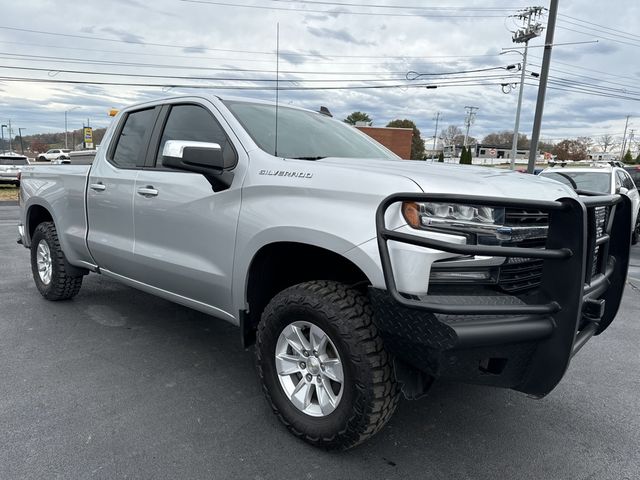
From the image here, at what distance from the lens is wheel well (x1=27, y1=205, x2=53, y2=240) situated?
5289 millimetres

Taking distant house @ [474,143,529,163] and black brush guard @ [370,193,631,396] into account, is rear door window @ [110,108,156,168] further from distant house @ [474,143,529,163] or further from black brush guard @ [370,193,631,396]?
distant house @ [474,143,529,163]

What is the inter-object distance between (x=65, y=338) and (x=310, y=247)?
264 centimetres

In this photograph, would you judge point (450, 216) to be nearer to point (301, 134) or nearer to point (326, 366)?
point (326, 366)

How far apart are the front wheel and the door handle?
1347 mm

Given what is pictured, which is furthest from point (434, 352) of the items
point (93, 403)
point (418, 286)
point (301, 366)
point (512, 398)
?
point (93, 403)

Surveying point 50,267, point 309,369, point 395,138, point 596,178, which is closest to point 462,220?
point 309,369

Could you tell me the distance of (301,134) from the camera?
342 centimetres

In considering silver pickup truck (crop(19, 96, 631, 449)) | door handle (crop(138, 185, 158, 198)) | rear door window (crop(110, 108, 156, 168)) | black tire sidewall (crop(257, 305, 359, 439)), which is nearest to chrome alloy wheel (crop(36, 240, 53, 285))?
rear door window (crop(110, 108, 156, 168))

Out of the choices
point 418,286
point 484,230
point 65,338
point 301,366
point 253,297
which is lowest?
point 65,338

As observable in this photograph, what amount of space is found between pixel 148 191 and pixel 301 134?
1.17 m

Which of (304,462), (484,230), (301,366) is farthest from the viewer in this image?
(301,366)

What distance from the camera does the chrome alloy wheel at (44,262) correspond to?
5.07 meters

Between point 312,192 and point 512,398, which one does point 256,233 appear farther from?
point 512,398

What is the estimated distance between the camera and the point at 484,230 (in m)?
2.19
